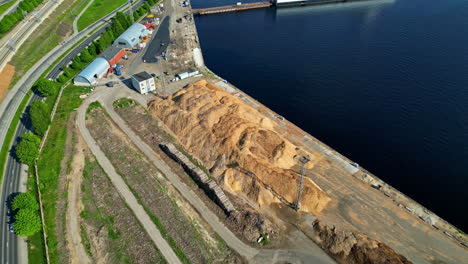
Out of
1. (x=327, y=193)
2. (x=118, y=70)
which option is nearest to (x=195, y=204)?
(x=327, y=193)

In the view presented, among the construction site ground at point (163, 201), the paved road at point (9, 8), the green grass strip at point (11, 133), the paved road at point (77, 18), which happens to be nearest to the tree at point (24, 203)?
the green grass strip at point (11, 133)

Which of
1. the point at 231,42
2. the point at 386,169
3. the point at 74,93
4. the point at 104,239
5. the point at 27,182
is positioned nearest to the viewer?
the point at 104,239

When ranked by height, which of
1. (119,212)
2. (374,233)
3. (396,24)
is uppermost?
(119,212)

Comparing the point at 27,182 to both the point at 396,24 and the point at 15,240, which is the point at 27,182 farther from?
the point at 396,24

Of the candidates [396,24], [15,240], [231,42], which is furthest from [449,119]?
[15,240]

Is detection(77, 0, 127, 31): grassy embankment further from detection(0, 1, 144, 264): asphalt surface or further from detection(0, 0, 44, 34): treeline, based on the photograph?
detection(0, 1, 144, 264): asphalt surface

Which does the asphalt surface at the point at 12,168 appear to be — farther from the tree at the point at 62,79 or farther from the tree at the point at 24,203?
the tree at the point at 62,79
